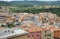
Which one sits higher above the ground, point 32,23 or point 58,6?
point 58,6

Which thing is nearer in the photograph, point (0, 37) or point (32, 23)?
point (0, 37)

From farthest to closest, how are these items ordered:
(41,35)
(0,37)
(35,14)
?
(35,14), (41,35), (0,37)

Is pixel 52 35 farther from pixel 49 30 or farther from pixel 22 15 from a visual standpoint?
pixel 22 15

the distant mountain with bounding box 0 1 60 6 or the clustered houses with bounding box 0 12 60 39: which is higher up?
the distant mountain with bounding box 0 1 60 6

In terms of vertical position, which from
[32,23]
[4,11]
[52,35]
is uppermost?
[4,11]

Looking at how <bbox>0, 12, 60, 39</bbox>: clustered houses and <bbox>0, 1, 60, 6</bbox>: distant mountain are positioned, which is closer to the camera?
<bbox>0, 12, 60, 39</bbox>: clustered houses

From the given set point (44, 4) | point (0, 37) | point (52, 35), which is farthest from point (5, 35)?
point (44, 4)

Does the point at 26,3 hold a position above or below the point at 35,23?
Answer: above

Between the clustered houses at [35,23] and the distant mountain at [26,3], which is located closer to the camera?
the clustered houses at [35,23]
